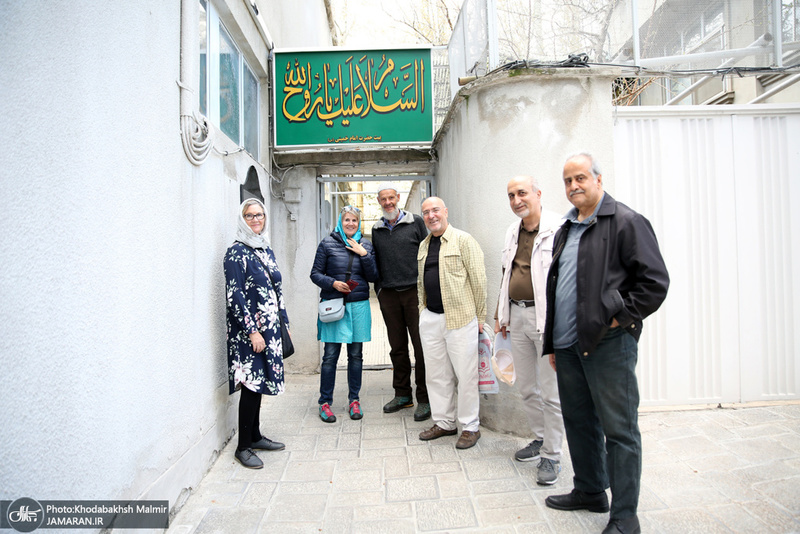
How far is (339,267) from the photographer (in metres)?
4.12

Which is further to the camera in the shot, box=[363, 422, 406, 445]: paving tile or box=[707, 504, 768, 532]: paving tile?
box=[363, 422, 406, 445]: paving tile

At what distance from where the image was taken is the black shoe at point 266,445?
11.4ft

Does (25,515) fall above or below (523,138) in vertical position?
below

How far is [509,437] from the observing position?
3.63 meters

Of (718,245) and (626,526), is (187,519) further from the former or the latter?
(718,245)

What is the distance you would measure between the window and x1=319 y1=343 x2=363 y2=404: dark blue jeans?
2.28 meters

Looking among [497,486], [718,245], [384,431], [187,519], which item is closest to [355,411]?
[384,431]

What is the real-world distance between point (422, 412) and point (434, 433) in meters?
0.47

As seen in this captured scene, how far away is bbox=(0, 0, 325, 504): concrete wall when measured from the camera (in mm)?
1554

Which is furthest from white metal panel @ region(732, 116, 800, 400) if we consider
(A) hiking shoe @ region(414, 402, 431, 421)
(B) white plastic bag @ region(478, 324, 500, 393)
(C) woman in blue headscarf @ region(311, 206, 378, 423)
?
(C) woman in blue headscarf @ region(311, 206, 378, 423)

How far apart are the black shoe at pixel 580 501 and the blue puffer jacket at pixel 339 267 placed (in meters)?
2.31

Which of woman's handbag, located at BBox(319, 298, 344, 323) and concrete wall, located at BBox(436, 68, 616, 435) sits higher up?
concrete wall, located at BBox(436, 68, 616, 435)

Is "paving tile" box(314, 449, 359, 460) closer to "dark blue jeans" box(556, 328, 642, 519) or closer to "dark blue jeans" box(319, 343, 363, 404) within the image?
"dark blue jeans" box(319, 343, 363, 404)

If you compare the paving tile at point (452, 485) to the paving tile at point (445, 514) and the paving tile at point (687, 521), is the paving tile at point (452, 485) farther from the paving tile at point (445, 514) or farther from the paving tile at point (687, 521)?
the paving tile at point (687, 521)
